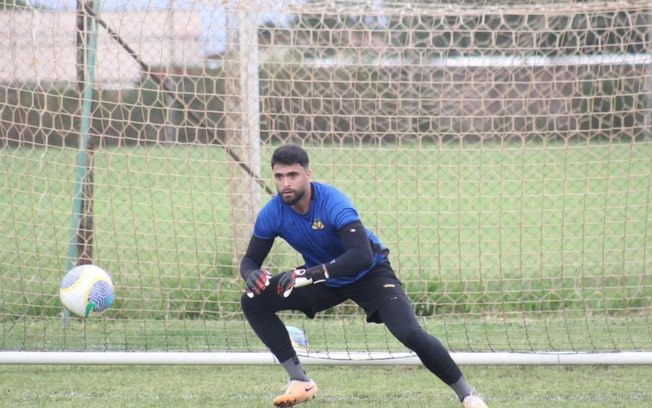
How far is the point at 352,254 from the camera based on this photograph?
5.16m

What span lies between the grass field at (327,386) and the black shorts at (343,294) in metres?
0.62

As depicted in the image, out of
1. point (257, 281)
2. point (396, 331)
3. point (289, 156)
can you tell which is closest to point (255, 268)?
point (257, 281)

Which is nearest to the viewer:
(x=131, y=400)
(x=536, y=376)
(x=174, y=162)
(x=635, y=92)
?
(x=131, y=400)

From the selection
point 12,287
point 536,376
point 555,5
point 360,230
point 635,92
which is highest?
point 555,5

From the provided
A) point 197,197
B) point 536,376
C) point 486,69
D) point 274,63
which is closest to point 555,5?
point 486,69

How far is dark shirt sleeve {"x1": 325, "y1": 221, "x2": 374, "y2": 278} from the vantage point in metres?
5.16

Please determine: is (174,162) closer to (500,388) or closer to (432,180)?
(432,180)

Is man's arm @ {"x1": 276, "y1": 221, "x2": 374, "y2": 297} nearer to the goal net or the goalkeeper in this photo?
the goalkeeper

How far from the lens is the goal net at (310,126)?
703cm

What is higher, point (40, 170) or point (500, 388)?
point (40, 170)

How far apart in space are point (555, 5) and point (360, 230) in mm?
3014

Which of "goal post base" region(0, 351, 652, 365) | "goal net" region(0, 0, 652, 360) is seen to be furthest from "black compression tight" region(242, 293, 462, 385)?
"goal net" region(0, 0, 652, 360)

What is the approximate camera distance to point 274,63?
7.41 m

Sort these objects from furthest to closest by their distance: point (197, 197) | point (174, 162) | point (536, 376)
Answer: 1. point (197, 197)
2. point (174, 162)
3. point (536, 376)
